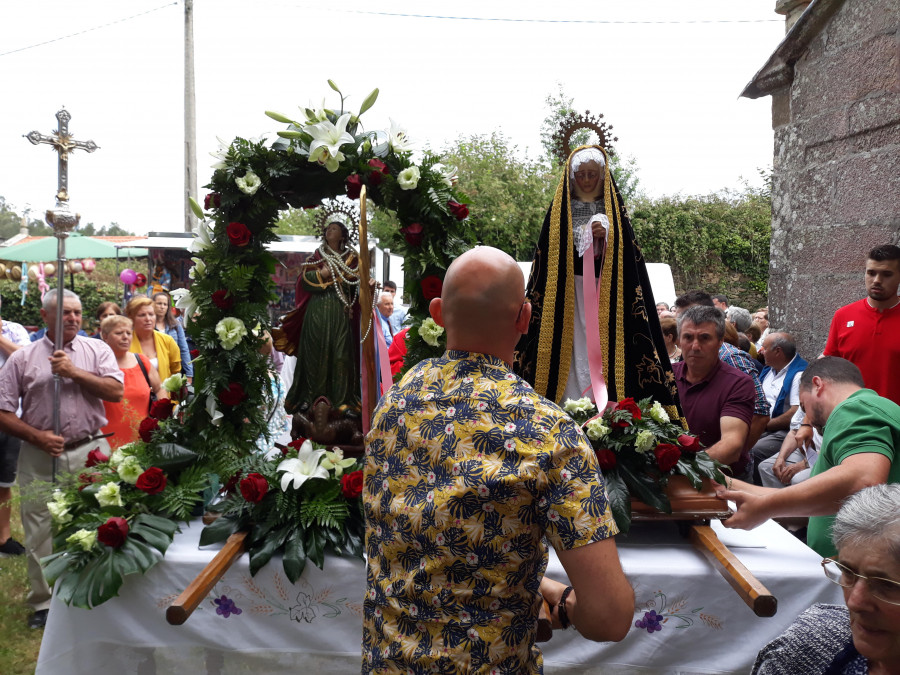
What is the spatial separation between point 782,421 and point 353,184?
12.5ft

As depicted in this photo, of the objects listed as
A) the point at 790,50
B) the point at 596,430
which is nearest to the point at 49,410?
the point at 596,430

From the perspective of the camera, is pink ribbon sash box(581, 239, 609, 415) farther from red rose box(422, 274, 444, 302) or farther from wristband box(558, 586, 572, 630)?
wristband box(558, 586, 572, 630)

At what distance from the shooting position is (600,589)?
148 centimetres

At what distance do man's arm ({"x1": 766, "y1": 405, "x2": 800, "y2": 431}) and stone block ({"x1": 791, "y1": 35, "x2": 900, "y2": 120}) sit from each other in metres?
2.31

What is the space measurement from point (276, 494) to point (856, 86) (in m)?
5.02

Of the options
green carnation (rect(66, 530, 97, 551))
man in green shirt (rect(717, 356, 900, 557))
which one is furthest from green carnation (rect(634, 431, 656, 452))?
green carnation (rect(66, 530, 97, 551))

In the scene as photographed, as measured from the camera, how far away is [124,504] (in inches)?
117

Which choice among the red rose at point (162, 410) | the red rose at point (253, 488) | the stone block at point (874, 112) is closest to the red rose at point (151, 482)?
the red rose at point (253, 488)

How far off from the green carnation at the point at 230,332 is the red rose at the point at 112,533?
3.21ft

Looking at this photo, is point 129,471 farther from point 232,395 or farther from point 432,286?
point 432,286

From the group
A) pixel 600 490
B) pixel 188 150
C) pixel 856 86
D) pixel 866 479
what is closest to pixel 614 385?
pixel 866 479

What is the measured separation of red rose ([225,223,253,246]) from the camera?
3467mm

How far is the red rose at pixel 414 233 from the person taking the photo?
349 cm

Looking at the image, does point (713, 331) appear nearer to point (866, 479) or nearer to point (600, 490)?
point (866, 479)
